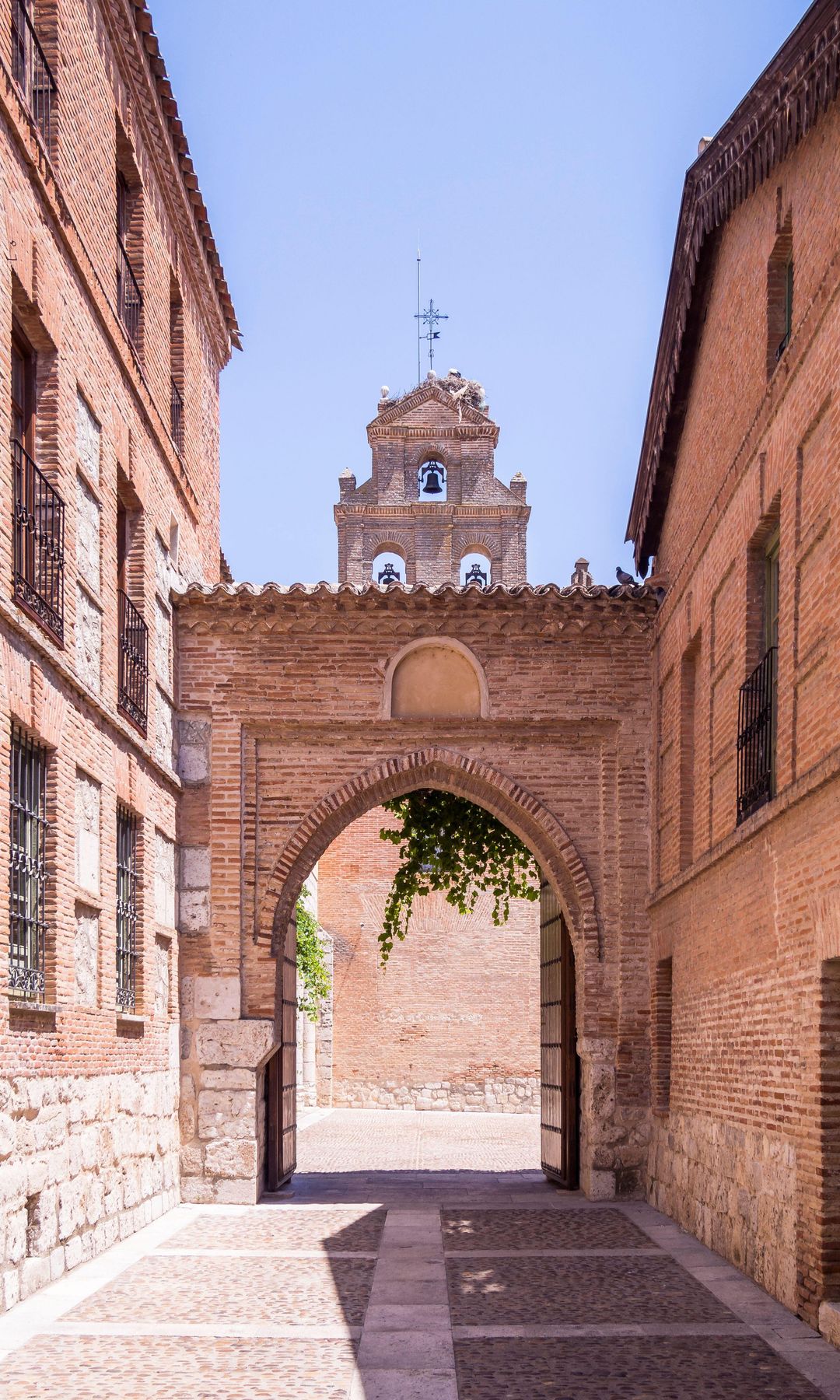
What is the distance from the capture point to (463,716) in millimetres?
14008

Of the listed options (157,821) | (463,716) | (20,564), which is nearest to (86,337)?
(20,564)

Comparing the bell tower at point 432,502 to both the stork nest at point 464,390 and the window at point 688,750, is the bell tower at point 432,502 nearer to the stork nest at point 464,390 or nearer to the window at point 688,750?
the stork nest at point 464,390

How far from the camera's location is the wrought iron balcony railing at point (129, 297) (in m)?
12.1

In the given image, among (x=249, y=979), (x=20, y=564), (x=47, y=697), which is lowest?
A: (x=249, y=979)

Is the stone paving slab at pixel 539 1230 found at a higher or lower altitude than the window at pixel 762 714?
lower

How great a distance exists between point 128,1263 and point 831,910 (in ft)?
15.9

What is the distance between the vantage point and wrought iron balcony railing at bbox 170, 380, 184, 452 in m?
14.3

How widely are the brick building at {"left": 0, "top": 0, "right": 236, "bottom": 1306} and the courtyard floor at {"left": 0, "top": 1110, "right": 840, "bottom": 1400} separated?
0.68 m

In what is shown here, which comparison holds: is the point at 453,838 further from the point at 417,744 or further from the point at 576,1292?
the point at 576,1292

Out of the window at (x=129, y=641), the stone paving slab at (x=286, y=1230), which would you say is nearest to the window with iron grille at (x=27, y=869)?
the window at (x=129, y=641)

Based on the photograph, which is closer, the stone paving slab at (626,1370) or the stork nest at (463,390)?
the stone paving slab at (626,1370)

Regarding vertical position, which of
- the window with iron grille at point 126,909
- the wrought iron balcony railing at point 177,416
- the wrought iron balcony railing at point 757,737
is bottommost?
the window with iron grille at point 126,909

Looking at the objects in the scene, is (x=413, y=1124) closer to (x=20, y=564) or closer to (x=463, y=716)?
(x=463, y=716)

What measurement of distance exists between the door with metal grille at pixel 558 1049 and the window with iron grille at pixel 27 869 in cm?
626
